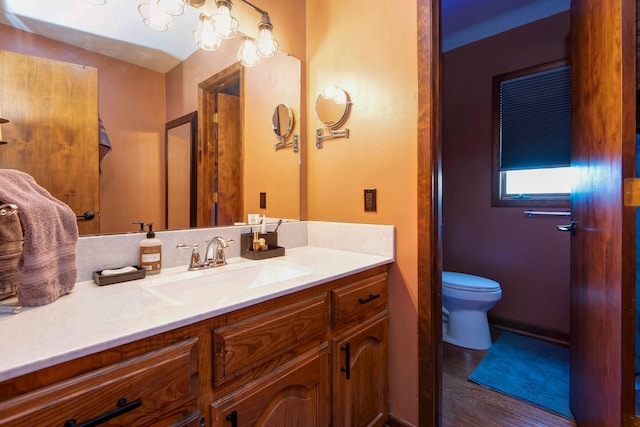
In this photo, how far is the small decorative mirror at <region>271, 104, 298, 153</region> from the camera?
1663mm

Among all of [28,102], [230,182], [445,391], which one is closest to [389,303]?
[445,391]

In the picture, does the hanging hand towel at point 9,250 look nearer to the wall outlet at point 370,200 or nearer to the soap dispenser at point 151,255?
the soap dispenser at point 151,255

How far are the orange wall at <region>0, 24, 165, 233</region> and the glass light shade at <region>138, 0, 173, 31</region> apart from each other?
7.3 inches

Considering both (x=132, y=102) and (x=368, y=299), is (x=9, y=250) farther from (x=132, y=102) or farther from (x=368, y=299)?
(x=368, y=299)

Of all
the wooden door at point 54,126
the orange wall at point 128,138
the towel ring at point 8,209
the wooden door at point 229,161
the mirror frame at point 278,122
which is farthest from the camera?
the mirror frame at point 278,122

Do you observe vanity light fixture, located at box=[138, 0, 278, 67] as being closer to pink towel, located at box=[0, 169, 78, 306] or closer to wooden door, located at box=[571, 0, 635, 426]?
pink towel, located at box=[0, 169, 78, 306]

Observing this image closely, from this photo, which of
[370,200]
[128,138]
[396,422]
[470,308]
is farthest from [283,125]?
[470,308]

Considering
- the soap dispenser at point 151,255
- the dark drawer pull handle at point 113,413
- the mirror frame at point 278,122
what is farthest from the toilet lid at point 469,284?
the dark drawer pull handle at point 113,413

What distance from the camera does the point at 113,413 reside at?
1.79 feet

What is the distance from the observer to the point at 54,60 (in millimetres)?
946

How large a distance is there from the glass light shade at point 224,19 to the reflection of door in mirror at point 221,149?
170mm

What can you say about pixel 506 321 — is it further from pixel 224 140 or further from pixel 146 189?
pixel 146 189

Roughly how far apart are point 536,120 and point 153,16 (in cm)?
260

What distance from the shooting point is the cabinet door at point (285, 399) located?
0.75m
